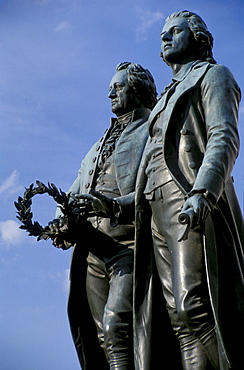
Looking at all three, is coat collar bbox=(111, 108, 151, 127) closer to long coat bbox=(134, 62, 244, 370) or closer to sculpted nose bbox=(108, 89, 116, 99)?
sculpted nose bbox=(108, 89, 116, 99)

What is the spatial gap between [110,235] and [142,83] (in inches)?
72.1

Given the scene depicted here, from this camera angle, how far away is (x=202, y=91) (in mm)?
8188

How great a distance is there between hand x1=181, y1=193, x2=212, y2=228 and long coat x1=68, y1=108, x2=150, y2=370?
64.6 inches

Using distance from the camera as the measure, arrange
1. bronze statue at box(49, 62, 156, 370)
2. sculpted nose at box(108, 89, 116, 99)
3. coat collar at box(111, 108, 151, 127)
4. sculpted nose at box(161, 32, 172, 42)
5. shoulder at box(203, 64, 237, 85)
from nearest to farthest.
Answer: shoulder at box(203, 64, 237, 85)
bronze statue at box(49, 62, 156, 370)
sculpted nose at box(161, 32, 172, 42)
coat collar at box(111, 108, 151, 127)
sculpted nose at box(108, 89, 116, 99)

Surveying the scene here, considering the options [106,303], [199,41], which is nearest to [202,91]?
[199,41]

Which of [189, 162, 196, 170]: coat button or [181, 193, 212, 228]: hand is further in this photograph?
[189, 162, 196, 170]: coat button

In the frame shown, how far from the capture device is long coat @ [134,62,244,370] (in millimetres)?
7410

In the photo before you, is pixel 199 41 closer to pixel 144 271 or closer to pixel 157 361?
pixel 144 271

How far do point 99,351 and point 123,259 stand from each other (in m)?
0.99

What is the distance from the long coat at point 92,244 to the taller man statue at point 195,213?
32.4 inches

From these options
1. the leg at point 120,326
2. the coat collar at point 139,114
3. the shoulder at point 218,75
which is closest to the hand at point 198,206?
the shoulder at point 218,75

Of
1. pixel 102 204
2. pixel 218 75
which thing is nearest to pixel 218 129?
pixel 218 75

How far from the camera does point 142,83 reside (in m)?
9.93

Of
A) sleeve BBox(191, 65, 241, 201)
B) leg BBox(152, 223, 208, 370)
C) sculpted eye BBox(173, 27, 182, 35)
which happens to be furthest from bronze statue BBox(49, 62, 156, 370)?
sleeve BBox(191, 65, 241, 201)
